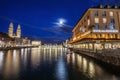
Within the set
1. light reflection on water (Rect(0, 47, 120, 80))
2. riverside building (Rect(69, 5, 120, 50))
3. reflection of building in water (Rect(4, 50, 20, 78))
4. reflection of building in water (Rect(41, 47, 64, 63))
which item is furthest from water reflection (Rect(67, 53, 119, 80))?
riverside building (Rect(69, 5, 120, 50))

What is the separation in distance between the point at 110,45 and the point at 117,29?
56.8 ft

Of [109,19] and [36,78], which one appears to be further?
[109,19]

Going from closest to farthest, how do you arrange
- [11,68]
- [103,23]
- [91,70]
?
[91,70]
[11,68]
[103,23]

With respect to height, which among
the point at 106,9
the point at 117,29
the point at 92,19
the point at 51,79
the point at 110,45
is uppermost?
the point at 106,9

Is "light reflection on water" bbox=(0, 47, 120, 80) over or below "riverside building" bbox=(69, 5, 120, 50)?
below

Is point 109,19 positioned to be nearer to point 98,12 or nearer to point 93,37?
point 98,12

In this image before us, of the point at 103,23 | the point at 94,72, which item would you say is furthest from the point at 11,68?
the point at 103,23

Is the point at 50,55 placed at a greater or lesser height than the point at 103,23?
lesser

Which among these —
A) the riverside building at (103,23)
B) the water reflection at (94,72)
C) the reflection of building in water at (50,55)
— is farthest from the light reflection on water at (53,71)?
the riverside building at (103,23)

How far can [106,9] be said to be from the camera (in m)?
78.8

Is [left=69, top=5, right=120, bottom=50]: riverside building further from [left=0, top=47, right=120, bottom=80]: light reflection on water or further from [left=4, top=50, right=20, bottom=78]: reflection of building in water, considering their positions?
[left=4, top=50, right=20, bottom=78]: reflection of building in water

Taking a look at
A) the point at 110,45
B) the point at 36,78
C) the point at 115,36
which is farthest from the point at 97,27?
the point at 36,78

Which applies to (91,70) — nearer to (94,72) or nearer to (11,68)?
(94,72)

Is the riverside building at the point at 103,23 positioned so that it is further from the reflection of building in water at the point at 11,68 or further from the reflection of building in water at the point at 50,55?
the reflection of building in water at the point at 11,68
